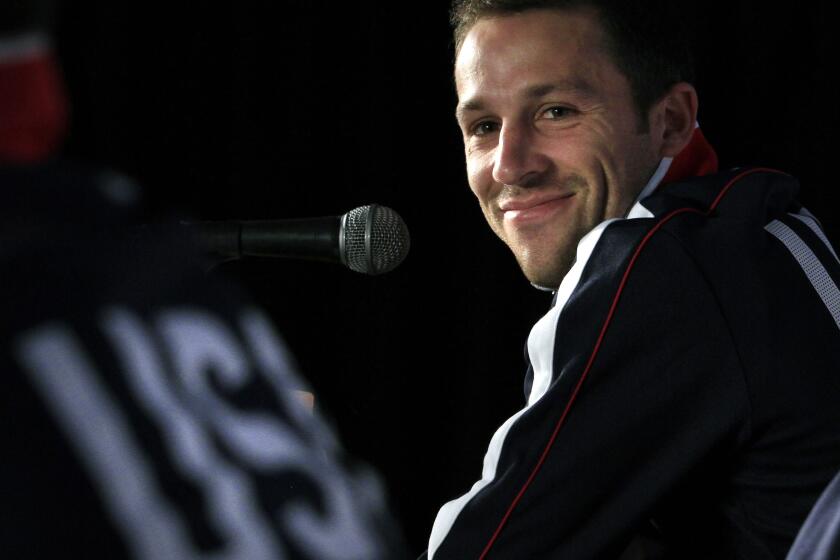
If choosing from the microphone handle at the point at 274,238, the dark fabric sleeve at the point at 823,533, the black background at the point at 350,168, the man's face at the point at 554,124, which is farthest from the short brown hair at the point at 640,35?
the black background at the point at 350,168

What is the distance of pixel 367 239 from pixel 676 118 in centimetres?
48

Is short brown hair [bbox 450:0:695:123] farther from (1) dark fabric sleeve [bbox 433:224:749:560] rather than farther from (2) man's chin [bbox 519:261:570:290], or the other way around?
(1) dark fabric sleeve [bbox 433:224:749:560]

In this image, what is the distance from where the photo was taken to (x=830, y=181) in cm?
230

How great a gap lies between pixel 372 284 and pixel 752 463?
1.70 metres

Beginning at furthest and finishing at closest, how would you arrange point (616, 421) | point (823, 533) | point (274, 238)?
point (274, 238) → point (616, 421) → point (823, 533)

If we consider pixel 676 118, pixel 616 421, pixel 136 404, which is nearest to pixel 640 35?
pixel 676 118

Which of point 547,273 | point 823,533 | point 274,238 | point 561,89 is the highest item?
point 561,89

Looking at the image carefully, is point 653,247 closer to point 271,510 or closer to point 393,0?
point 271,510

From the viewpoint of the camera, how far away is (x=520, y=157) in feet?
4.59

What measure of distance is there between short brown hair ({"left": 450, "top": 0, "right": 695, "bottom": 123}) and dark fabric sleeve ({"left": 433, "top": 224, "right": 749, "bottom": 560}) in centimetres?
42

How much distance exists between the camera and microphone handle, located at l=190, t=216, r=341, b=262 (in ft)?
3.74

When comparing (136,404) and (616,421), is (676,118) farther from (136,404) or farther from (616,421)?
(136,404)

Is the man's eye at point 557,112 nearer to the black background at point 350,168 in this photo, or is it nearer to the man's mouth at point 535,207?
the man's mouth at point 535,207

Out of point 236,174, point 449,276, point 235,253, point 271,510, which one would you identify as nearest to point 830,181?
point 449,276
